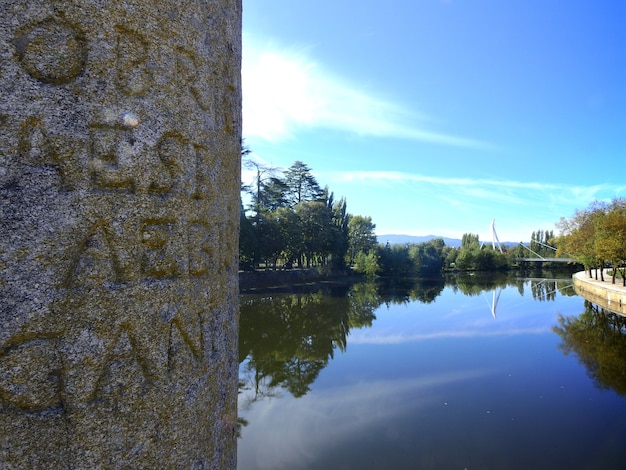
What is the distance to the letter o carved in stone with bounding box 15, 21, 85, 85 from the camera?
1086 millimetres

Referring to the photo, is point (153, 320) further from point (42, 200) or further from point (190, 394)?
point (42, 200)

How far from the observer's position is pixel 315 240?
33938 mm

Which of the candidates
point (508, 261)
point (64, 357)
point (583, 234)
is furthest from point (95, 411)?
point (508, 261)

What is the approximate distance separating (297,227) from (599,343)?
20847mm

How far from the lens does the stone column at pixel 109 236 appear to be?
3.43ft

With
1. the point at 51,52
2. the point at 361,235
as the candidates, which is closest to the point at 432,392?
the point at 51,52

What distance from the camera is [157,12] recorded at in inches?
51.1

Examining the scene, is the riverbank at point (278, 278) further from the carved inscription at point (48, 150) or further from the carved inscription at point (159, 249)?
the carved inscription at point (48, 150)

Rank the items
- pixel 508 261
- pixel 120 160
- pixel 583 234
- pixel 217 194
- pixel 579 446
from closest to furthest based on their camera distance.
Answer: pixel 120 160
pixel 217 194
pixel 579 446
pixel 583 234
pixel 508 261

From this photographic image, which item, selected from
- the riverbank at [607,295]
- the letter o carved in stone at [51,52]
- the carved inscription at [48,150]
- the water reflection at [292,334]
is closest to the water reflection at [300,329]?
the water reflection at [292,334]

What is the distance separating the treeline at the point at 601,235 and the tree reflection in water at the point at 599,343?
4502mm

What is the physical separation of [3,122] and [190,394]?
38.3 inches

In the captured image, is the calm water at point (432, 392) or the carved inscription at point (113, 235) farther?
the calm water at point (432, 392)

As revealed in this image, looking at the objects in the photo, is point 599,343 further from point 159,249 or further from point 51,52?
point 51,52
